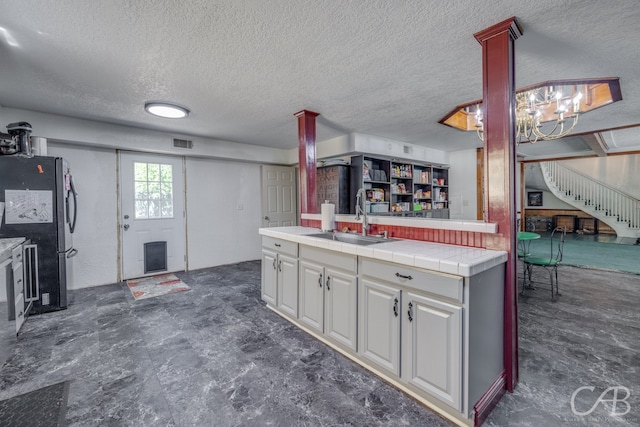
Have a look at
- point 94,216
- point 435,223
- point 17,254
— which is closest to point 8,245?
point 17,254

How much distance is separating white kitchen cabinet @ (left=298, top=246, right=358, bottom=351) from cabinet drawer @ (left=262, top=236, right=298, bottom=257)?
0.12 meters

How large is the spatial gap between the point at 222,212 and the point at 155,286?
1767 mm

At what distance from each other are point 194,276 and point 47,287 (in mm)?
1777

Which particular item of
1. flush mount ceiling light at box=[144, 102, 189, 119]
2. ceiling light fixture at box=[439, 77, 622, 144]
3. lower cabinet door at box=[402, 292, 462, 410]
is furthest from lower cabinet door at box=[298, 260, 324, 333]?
flush mount ceiling light at box=[144, 102, 189, 119]

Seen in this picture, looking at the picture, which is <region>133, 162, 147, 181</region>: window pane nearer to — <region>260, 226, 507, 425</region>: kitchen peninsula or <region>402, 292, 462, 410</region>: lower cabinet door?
<region>260, 226, 507, 425</region>: kitchen peninsula

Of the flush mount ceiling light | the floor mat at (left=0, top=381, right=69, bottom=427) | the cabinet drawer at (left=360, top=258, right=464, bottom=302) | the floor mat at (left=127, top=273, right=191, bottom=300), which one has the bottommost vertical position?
the floor mat at (left=0, top=381, right=69, bottom=427)

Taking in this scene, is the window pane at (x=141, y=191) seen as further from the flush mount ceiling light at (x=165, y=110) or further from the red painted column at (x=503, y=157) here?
the red painted column at (x=503, y=157)

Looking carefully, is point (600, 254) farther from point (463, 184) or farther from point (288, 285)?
point (288, 285)

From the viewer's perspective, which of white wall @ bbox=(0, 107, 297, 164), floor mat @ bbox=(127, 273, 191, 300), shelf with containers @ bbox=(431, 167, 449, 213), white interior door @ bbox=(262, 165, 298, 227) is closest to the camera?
white wall @ bbox=(0, 107, 297, 164)

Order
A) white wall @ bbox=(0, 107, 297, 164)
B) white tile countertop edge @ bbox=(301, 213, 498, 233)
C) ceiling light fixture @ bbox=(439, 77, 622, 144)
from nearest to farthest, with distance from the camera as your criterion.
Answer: white tile countertop edge @ bbox=(301, 213, 498, 233), ceiling light fixture @ bbox=(439, 77, 622, 144), white wall @ bbox=(0, 107, 297, 164)

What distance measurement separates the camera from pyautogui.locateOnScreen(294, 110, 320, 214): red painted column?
3531mm

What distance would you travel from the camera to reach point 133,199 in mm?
4453

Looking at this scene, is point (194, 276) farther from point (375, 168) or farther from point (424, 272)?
point (424, 272)

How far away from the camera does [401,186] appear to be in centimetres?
564
